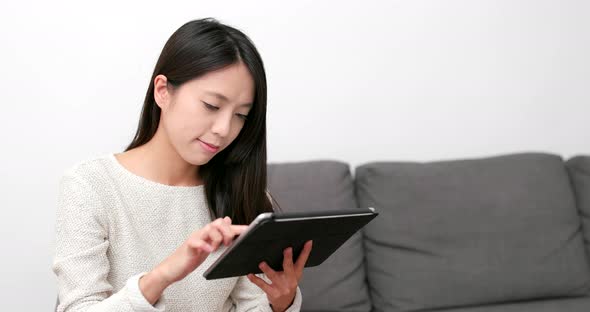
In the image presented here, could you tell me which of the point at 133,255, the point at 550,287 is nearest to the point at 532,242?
the point at 550,287

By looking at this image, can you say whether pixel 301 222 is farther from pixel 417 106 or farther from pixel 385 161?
pixel 417 106

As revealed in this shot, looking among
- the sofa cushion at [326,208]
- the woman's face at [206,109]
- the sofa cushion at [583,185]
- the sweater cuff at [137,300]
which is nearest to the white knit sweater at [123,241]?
the sweater cuff at [137,300]

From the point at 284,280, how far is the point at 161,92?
0.47 meters

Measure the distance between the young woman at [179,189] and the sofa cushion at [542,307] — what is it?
0.86 m

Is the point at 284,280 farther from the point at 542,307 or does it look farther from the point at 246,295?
the point at 542,307

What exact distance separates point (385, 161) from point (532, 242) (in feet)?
1.76

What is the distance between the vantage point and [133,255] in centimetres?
Result: 148

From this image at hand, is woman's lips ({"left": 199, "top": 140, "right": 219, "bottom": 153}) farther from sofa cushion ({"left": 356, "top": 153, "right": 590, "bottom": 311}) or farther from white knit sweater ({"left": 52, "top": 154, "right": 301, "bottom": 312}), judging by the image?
sofa cushion ({"left": 356, "top": 153, "right": 590, "bottom": 311})

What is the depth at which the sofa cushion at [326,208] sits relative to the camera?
2094 millimetres

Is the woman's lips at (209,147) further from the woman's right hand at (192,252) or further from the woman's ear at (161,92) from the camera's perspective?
the woman's right hand at (192,252)

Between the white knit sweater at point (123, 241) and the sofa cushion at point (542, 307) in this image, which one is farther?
the sofa cushion at point (542, 307)

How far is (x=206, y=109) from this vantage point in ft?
4.62

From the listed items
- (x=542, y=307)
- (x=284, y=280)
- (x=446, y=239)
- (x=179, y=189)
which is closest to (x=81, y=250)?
(x=179, y=189)

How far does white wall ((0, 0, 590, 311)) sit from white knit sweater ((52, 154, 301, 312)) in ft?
2.64
